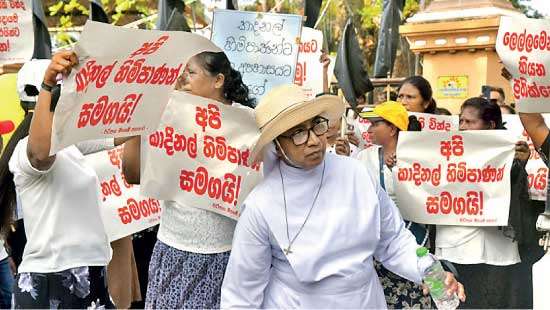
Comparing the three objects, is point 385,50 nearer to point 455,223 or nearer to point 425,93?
point 425,93

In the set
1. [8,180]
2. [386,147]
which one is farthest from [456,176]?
[8,180]

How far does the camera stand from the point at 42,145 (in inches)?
137

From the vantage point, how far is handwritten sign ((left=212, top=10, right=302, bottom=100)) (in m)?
5.98

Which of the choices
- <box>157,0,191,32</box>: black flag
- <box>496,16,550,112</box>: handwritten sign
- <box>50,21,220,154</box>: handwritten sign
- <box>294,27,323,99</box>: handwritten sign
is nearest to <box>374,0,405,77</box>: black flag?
<box>157,0,191,32</box>: black flag

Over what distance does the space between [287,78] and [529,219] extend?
1909 millimetres

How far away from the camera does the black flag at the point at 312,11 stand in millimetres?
7711

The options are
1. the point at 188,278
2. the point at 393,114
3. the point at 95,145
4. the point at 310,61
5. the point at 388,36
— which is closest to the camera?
the point at 188,278

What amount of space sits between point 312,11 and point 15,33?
2726 mm

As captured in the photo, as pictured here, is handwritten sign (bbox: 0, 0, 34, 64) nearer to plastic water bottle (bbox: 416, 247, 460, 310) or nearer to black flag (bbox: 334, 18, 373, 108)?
black flag (bbox: 334, 18, 373, 108)

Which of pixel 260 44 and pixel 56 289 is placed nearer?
pixel 56 289

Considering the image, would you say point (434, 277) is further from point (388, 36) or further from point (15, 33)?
point (388, 36)

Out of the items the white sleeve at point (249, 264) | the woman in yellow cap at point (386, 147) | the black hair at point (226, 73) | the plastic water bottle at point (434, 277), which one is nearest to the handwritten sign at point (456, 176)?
the woman in yellow cap at point (386, 147)

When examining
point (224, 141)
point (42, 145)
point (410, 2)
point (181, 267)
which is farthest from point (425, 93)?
point (410, 2)

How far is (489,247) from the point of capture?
5453mm
